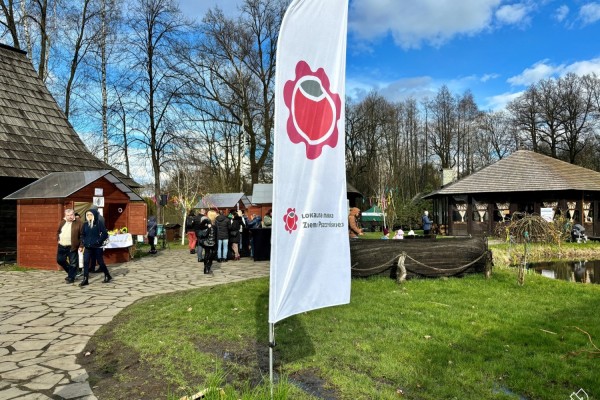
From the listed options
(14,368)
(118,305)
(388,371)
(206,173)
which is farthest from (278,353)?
(206,173)

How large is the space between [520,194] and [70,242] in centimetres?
2616

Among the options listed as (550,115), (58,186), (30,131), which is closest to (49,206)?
(58,186)

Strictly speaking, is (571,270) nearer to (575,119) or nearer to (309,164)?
(309,164)

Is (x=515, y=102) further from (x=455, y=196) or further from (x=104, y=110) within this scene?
(x=104, y=110)

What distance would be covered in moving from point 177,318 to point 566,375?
211 inches

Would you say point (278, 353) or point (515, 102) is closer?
point (278, 353)

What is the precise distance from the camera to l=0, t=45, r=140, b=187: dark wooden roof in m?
15.3

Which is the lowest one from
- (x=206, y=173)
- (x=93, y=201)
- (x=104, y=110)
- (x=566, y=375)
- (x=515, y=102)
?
(x=566, y=375)

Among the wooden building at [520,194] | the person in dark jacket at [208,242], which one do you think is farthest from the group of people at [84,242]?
the wooden building at [520,194]

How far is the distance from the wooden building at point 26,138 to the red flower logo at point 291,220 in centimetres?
1434

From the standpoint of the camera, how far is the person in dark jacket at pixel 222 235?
48.1ft

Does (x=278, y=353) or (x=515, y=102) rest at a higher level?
(x=515, y=102)

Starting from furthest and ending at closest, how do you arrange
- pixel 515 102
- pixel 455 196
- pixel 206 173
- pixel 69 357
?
pixel 515 102, pixel 206 173, pixel 455 196, pixel 69 357

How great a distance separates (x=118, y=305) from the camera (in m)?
8.12
